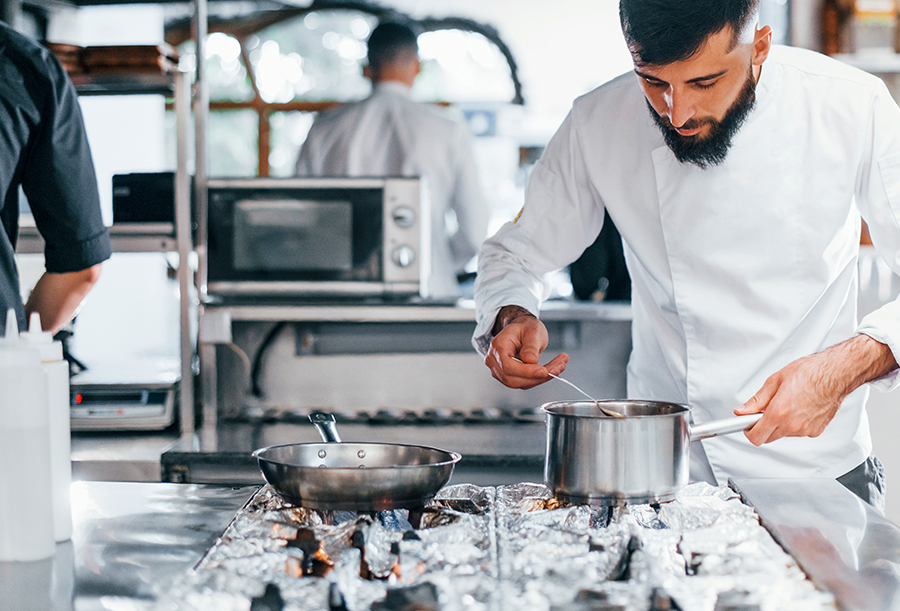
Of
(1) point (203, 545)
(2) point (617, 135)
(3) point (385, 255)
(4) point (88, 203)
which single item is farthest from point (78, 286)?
(2) point (617, 135)

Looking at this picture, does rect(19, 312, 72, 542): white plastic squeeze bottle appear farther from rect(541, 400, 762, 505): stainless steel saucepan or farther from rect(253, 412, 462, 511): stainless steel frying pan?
rect(541, 400, 762, 505): stainless steel saucepan

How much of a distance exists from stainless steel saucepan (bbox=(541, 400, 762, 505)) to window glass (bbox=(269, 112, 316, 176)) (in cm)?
533

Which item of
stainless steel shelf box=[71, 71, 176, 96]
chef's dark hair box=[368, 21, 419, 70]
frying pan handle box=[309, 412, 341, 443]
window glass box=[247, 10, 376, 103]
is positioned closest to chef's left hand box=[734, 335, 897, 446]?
frying pan handle box=[309, 412, 341, 443]

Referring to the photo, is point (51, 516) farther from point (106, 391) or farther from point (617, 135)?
point (106, 391)

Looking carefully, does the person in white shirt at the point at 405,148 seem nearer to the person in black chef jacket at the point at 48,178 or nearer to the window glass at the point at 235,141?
the person in black chef jacket at the point at 48,178

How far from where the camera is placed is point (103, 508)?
97 cm

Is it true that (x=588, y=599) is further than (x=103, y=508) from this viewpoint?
No

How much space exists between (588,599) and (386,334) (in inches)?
61.9

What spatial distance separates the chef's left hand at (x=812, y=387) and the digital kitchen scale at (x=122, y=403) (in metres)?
1.49

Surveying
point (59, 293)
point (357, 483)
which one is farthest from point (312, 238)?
point (357, 483)

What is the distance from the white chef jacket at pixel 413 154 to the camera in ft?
9.75

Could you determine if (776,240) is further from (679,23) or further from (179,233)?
(179,233)

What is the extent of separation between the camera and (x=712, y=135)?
1.24m

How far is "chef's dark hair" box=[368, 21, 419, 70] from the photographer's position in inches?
120
